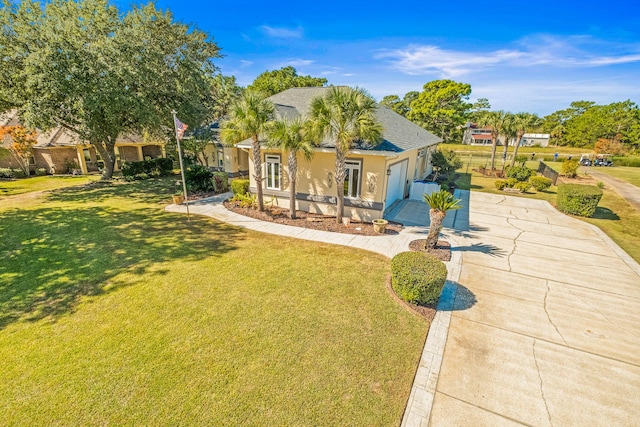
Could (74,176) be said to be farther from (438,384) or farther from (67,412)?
(438,384)

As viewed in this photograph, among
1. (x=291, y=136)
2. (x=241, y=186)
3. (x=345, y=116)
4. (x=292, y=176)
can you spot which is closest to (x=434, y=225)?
(x=345, y=116)

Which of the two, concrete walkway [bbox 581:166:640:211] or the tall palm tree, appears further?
the tall palm tree

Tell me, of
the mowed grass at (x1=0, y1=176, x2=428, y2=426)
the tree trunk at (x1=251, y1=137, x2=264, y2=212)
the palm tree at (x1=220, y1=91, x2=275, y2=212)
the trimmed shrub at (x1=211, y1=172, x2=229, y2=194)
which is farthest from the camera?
the trimmed shrub at (x1=211, y1=172, x2=229, y2=194)

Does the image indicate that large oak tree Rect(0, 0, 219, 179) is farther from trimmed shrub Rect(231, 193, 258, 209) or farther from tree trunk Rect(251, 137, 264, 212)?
tree trunk Rect(251, 137, 264, 212)

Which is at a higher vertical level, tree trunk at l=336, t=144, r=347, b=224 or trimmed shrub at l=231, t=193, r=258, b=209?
tree trunk at l=336, t=144, r=347, b=224

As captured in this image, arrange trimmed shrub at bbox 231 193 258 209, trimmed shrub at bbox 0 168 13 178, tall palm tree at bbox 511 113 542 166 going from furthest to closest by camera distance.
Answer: tall palm tree at bbox 511 113 542 166
trimmed shrub at bbox 0 168 13 178
trimmed shrub at bbox 231 193 258 209

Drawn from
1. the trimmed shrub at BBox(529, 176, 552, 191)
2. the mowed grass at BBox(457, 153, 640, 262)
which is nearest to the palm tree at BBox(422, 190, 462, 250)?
the mowed grass at BBox(457, 153, 640, 262)

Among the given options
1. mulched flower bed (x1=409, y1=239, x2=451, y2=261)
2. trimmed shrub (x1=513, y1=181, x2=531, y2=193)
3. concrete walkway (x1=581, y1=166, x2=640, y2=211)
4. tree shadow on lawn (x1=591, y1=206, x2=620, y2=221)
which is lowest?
mulched flower bed (x1=409, y1=239, x2=451, y2=261)

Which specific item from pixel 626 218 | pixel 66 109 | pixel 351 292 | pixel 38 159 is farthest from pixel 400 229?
pixel 38 159
